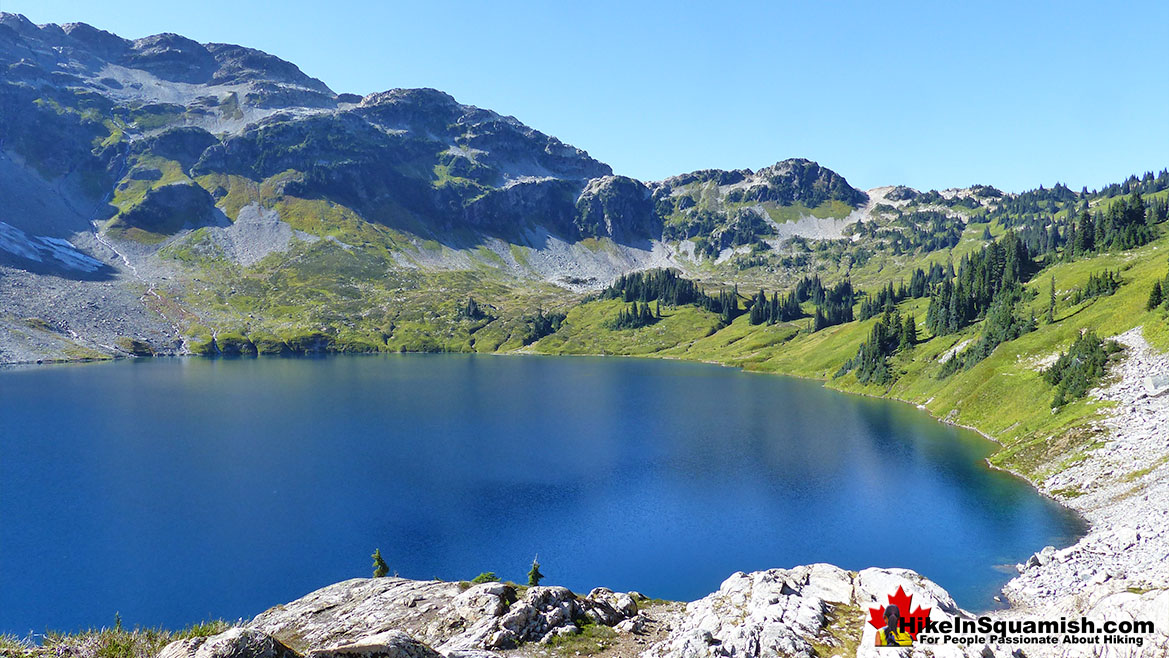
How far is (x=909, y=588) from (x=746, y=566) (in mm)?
29586

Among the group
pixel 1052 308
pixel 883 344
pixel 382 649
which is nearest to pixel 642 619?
pixel 382 649

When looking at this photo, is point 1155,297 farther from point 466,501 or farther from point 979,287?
point 466,501

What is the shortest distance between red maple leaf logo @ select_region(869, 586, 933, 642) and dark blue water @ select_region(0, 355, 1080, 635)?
87.3 ft

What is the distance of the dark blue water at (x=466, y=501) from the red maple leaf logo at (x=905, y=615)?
87.3ft

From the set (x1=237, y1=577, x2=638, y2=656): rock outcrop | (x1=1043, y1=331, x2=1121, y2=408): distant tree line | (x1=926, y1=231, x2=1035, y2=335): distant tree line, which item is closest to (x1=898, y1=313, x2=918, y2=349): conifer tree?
(x1=926, y1=231, x2=1035, y2=335): distant tree line

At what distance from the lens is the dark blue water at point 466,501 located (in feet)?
165

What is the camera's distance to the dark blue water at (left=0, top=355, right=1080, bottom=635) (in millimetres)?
50312

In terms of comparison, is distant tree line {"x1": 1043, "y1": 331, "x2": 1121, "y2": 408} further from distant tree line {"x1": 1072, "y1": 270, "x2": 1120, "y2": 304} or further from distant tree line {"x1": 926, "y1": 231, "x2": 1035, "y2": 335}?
distant tree line {"x1": 926, "y1": 231, "x2": 1035, "y2": 335}

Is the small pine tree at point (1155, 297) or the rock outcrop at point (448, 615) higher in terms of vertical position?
the small pine tree at point (1155, 297)

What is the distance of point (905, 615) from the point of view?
71.4 feet

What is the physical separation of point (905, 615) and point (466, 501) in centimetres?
5507
